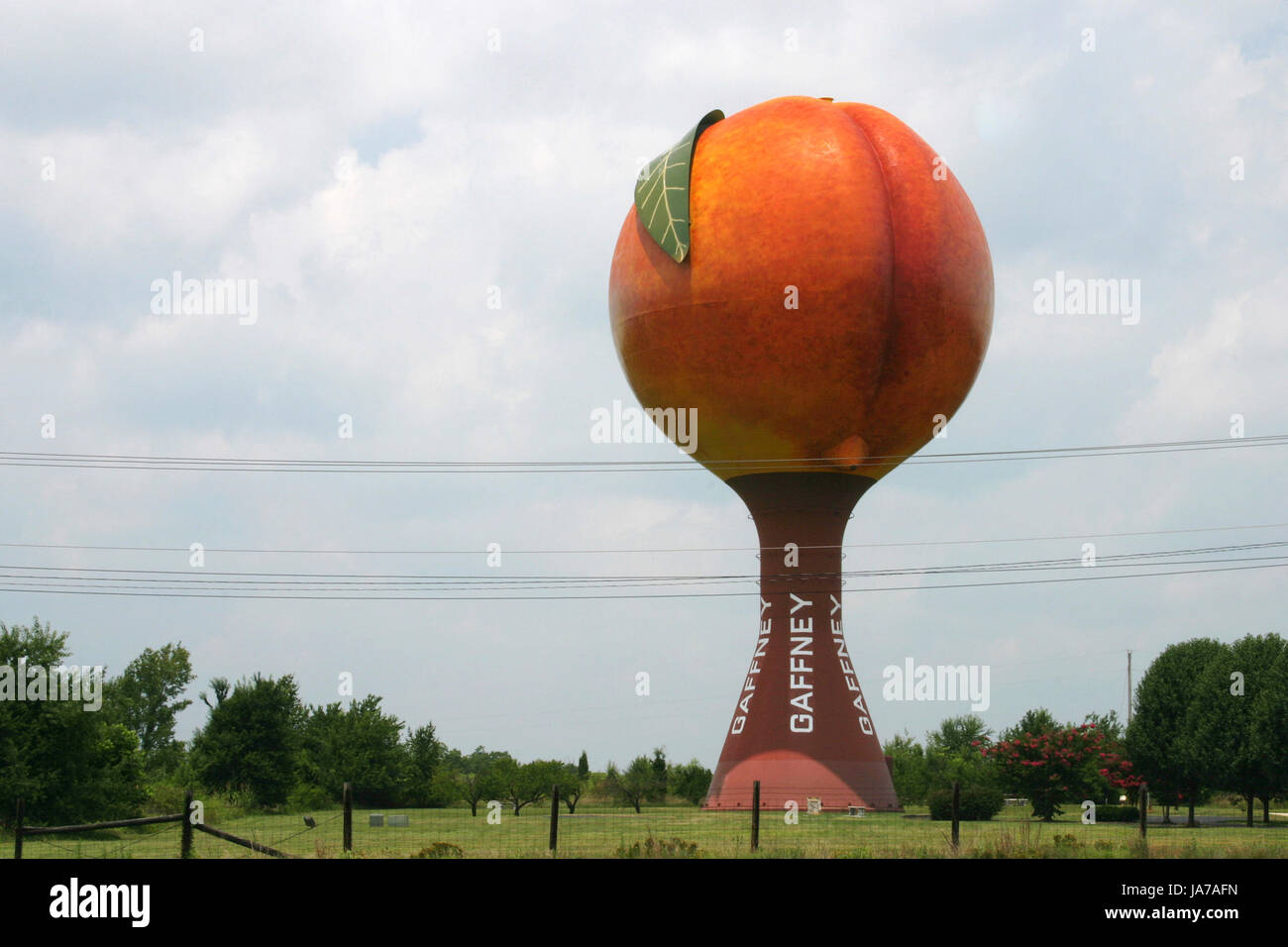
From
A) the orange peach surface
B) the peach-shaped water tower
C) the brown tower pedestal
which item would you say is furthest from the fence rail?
the orange peach surface

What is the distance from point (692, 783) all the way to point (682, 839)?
21.5 m

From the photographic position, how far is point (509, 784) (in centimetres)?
4097

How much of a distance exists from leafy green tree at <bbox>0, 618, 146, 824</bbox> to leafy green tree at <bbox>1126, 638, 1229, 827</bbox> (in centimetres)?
3158

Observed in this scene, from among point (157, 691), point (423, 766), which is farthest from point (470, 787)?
point (157, 691)

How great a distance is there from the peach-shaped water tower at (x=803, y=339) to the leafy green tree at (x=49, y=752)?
50.2ft

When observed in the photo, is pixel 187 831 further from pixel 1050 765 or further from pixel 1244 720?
pixel 1244 720

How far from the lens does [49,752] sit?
33.3 meters

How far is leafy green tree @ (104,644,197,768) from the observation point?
77125 millimetres

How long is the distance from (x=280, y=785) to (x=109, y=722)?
6566 mm

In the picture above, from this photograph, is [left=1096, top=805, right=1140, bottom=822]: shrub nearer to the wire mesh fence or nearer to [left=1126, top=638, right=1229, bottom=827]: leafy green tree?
[left=1126, top=638, right=1229, bottom=827]: leafy green tree

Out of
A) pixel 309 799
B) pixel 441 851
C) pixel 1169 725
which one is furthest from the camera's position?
pixel 1169 725

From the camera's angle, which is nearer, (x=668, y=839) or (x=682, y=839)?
(x=682, y=839)
